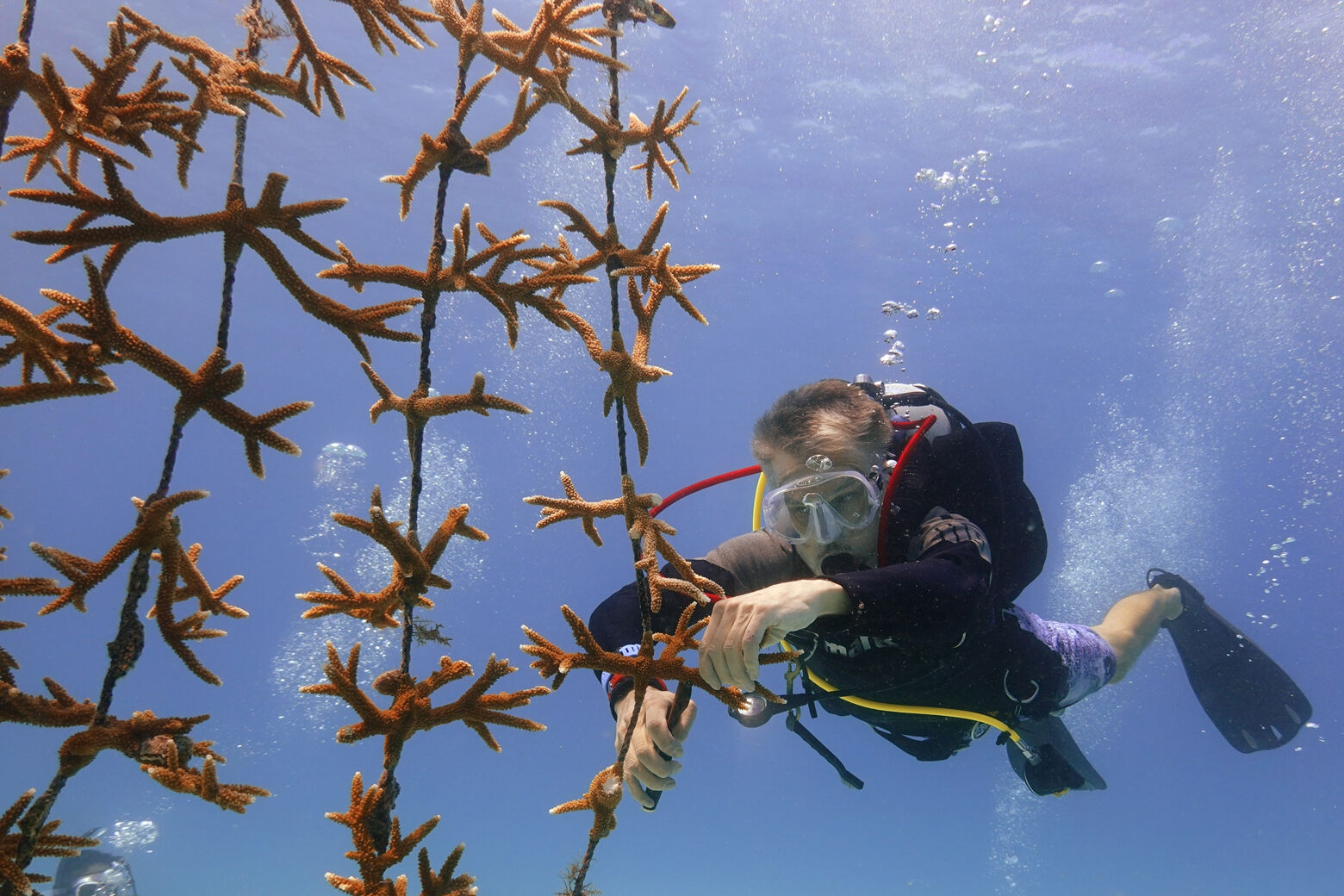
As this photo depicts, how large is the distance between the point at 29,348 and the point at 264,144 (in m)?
33.3

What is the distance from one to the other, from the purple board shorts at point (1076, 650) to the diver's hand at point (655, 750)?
153 inches

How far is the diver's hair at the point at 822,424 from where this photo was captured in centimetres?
395

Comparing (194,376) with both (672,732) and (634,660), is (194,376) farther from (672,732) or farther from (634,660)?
(672,732)

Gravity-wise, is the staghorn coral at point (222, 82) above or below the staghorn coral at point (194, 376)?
above

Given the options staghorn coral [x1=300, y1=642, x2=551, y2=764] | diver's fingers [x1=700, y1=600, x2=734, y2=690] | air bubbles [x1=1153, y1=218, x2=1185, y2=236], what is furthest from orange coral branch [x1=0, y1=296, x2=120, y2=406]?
air bubbles [x1=1153, y1=218, x2=1185, y2=236]

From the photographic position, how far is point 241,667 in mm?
74938

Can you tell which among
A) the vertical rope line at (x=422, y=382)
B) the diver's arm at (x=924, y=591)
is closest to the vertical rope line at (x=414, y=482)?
the vertical rope line at (x=422, y=382)

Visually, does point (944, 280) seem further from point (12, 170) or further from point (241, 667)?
point (241, 667)

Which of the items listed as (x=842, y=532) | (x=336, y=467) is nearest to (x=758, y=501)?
(x=842, y=532)

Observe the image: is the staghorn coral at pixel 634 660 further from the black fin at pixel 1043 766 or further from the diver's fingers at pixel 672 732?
the black fin at pixel 1043 766

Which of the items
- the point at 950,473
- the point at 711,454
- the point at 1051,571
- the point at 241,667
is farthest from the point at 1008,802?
the point at 241,667

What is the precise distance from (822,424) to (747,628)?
97.0 inches

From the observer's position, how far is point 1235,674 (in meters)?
8.23

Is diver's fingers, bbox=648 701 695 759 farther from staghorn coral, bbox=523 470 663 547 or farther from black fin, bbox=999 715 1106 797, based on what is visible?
black fin, bbox=999 715 1106 797
